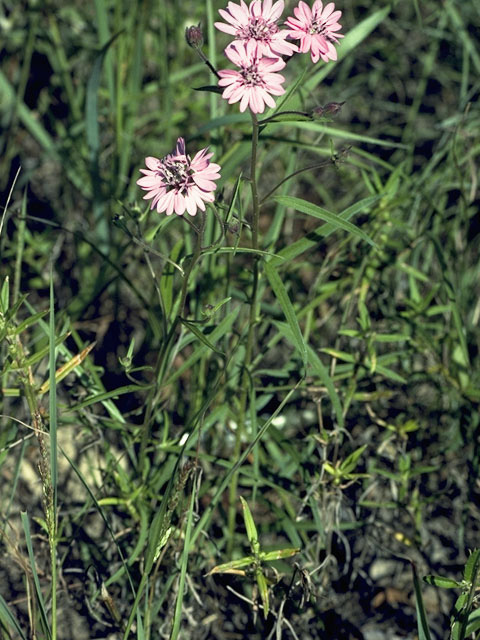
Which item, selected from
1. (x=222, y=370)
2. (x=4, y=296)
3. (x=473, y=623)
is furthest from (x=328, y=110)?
(x=473, y=623)

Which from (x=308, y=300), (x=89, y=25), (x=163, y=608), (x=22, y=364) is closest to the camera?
(x=22, y=364)

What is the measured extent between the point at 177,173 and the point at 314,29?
16.5 inches

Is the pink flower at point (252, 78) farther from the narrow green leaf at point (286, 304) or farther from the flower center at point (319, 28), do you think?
the narrow green leaf at point (286, 304)

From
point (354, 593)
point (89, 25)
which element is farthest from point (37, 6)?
point (354, 593)

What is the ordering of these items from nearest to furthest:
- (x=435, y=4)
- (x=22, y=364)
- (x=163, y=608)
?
(x=22, y=364) < (x=163, y=608) < (x=435, y=4)

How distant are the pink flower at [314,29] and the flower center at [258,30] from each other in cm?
4

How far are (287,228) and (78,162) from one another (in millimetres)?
833

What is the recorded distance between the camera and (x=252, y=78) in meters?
1.34

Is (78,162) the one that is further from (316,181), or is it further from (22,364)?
(22,364)

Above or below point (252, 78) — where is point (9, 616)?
below

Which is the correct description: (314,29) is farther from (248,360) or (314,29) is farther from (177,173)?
(248,360)

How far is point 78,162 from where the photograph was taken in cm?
262

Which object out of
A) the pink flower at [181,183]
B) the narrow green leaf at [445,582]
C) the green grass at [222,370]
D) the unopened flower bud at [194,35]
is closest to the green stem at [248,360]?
the green grass at [222,370]

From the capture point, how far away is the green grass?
166 centimetres
